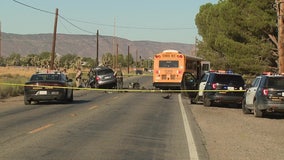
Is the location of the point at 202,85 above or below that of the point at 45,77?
below

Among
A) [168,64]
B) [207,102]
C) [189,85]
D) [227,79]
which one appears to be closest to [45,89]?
[189,85]

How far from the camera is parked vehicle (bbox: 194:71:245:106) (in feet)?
80.3

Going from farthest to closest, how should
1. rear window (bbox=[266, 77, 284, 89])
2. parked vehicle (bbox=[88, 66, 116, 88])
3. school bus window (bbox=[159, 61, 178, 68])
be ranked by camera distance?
parked vehicle (bbox=[88, 66, 116, 88])
school bus window (bbox=[159, 61, 178, 68])
rear window (bbox=[266, 77, 284, 89])

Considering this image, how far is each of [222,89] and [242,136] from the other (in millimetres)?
11127

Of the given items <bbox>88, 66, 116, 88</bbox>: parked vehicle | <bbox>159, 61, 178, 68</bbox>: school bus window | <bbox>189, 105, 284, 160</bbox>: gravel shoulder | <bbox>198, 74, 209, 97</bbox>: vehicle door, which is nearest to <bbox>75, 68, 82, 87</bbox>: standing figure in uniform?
<bbox>88, 66, 116, 88</bbox>: parked vehicle

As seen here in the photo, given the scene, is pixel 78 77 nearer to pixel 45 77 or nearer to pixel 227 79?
pixel 45 77

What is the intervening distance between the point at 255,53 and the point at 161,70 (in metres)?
7.62

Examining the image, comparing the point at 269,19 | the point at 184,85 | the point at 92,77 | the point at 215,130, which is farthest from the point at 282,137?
the point at 92,77

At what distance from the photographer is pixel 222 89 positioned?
24.6 metres

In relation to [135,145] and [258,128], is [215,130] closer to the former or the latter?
[258,128]

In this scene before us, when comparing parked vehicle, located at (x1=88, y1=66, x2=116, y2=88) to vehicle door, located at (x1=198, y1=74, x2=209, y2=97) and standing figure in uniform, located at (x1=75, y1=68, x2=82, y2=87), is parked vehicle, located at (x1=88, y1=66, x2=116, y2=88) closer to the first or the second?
standing figure in uniform, located at (x1=75, y1=68, x2=82, y2=87)

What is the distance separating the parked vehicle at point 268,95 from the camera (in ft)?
61.7

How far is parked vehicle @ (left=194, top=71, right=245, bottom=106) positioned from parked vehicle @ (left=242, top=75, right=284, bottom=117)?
4459 millimetres

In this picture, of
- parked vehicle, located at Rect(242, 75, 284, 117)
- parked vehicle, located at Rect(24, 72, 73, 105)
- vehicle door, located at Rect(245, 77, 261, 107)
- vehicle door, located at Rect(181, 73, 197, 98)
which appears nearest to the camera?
parked vehicle, located at Rect(242, 75, 284, 117)
